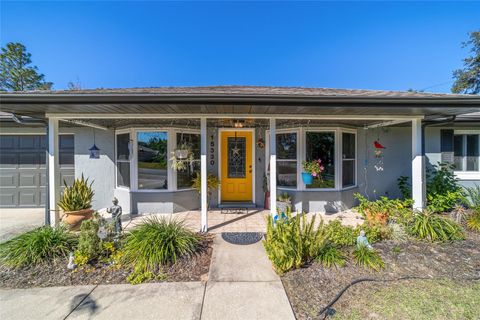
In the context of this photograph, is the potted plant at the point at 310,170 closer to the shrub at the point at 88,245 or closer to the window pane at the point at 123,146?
the shrub at the point at 88,245

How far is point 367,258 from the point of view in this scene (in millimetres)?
3018

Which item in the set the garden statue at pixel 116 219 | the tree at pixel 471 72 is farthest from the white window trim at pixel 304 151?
the tree at pixel 471 72

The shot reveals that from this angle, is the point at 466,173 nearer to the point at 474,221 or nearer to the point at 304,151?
the point at 474,221

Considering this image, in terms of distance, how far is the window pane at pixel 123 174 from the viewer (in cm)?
579

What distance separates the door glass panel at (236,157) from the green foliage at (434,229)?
4155mm

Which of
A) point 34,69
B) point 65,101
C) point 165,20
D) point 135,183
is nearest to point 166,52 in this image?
point 165,20

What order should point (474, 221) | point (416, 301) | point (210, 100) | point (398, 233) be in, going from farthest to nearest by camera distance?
1. point (474, 221)
2. point (398, 233)
3. point (210, 100)
4. point (416, 301)

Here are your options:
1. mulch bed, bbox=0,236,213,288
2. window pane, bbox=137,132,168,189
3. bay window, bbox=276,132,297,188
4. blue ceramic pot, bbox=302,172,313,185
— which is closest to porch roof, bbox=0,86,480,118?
window pane, bbox=137,132,168,189

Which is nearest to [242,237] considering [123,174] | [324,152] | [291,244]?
[291,244]

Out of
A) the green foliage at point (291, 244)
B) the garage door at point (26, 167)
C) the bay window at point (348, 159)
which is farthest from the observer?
the garage door at point (26, 167)

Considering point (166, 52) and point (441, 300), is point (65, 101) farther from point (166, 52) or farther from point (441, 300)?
point (166, 52)

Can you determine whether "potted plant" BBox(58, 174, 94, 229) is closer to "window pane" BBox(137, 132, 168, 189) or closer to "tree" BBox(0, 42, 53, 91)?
"window pane" BBox(137, 132, 168, 189)

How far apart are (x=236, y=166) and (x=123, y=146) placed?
10.9 ft

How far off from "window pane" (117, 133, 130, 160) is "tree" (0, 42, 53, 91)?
20.6m
